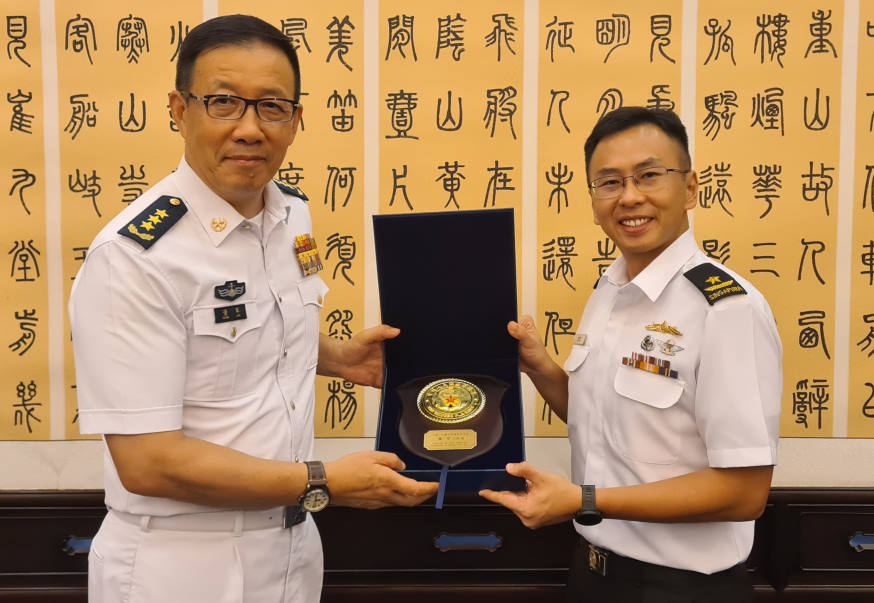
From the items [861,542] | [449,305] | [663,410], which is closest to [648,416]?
[663,410]

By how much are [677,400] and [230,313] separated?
749 mm

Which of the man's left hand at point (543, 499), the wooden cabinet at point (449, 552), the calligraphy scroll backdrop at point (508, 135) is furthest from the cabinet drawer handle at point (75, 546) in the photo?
the man's left hand at point (543, 499)

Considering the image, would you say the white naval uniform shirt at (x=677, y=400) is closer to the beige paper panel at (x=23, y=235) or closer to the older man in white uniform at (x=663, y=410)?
the older man in white uniform at (x=663, y=410)

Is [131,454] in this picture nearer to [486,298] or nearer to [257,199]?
[257,199]

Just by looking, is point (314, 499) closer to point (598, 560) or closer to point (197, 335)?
point (197, 335)

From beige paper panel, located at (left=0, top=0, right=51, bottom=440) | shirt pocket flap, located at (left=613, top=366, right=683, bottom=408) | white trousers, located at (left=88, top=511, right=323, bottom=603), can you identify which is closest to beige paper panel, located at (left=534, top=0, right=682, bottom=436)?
shirt pocket flap, located at (left=613, top=366, right=683, bottom=408)

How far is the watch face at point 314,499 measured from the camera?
1211 millimetres

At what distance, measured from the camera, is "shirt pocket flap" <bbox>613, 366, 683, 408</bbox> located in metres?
1.26

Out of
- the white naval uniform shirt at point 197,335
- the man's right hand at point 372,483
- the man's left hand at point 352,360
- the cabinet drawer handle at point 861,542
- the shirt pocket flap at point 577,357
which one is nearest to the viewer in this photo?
the white naval uniform shirt at point 197,335

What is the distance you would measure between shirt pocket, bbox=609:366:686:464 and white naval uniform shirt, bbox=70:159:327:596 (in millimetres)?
566

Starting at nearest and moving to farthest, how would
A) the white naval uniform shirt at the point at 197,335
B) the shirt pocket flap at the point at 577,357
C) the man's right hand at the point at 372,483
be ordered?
the white naval uniform shirt at the point at 197,335 < the man's right hand at the point at 372,483 < the shirt pocket flap at the point at 577,357

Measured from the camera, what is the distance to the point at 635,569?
130cm

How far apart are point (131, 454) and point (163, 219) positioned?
1.20ft

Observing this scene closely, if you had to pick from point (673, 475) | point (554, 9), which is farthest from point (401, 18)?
point (673, 475)
